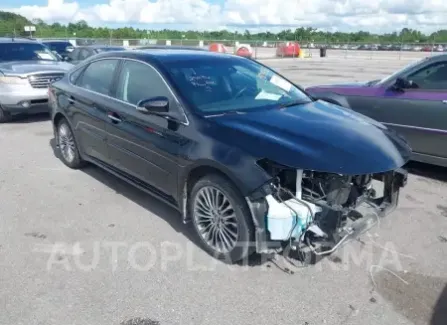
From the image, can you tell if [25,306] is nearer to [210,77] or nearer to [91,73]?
Result: [210,77]

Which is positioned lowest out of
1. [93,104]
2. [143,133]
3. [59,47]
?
[143,133]

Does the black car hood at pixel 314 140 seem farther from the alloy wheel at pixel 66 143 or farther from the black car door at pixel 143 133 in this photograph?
the alloy wheel at pixel 66 143

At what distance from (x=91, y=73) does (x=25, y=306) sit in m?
3.01

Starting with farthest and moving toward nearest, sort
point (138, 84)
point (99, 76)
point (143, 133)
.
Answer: point (99, 76), point (138, 84), point (143, 133)

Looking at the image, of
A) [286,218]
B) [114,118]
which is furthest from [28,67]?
[286,218]

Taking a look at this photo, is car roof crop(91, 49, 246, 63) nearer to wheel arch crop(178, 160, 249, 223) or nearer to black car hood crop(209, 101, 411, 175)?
black car hood crop(209, 101, 411, 175)

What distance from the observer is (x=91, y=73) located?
516 centimetres

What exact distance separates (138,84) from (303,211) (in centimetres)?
216

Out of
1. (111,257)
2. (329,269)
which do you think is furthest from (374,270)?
(111,257)

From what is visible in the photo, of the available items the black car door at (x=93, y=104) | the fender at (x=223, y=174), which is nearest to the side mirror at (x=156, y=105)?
the fender at (x=223, y=174)

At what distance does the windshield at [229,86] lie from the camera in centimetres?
387

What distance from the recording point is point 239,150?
3219mm

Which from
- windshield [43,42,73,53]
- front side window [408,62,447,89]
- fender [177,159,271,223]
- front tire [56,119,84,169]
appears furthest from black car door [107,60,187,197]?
windshield [43,42,73,53]

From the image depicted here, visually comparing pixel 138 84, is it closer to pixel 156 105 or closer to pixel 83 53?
pixel 156 105
